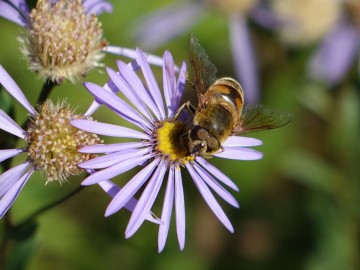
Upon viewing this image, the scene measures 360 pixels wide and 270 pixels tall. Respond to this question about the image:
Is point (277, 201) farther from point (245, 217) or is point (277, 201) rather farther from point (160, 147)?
point (160, 147)

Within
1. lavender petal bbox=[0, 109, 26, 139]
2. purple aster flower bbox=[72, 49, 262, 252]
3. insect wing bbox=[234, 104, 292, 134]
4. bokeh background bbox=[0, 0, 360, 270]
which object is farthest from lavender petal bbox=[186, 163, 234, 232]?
bokeh background bbox=[0, 0, 360, 270]

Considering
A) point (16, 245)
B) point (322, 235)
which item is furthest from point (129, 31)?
point (16, 245)

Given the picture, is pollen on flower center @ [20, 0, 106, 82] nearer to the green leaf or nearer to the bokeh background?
the green leaf

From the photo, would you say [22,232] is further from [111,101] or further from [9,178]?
[111,101]

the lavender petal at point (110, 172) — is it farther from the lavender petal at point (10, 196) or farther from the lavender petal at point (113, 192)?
the lavender petal at point (10, 196)

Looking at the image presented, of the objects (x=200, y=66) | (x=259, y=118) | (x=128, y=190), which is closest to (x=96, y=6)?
(x=200, y=66)

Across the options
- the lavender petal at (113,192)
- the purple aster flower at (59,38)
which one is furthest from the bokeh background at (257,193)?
the lavender petal at (113,192)

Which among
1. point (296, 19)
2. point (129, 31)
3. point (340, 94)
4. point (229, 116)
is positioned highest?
point (296, 19)
